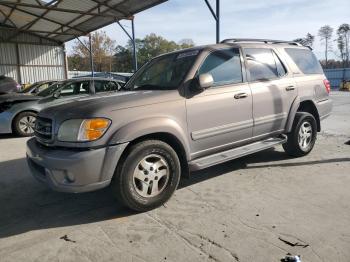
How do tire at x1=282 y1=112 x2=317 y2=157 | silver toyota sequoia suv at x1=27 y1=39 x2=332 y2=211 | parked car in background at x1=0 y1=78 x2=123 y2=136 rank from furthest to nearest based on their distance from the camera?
1. parked car in background at x1=0 y1=78 x2=123 y2=136
2. tire at x1=282 y1=112 x2=317 y2=157
3. silver toyota sequoia suv at x1=27 y1=39 x2=332 y2=211

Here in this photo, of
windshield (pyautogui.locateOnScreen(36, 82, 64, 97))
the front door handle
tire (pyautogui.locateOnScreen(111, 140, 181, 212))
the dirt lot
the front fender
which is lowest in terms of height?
the dirt lot

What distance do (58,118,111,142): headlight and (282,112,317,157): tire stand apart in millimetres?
3329

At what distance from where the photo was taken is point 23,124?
8.98 m

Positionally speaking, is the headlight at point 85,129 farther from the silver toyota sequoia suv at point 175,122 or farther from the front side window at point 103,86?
the front side window at point 103,86

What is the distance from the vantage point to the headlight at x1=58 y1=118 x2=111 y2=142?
338cm

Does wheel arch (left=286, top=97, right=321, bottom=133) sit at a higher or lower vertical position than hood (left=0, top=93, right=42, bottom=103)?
lower

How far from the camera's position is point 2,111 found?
28.5 ft

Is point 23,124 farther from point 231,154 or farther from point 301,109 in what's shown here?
point 301,109

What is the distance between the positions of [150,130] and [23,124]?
6.50 metres

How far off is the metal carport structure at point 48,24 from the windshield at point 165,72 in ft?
22.2

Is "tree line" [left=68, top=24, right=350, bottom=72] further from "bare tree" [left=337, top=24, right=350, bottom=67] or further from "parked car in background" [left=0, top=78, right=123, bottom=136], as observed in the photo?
"parked car in background" [left=0, top=78, right=123, bottom=136]

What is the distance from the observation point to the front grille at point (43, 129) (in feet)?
12.2

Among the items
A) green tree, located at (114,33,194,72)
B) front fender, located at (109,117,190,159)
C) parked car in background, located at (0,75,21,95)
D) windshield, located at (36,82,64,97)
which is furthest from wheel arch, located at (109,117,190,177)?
green tree, located at (114,33,194,72)

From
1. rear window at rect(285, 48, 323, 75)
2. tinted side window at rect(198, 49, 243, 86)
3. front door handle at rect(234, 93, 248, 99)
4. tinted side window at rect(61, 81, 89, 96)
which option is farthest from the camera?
tinted side window at rect(61, 81, 89, 96)
